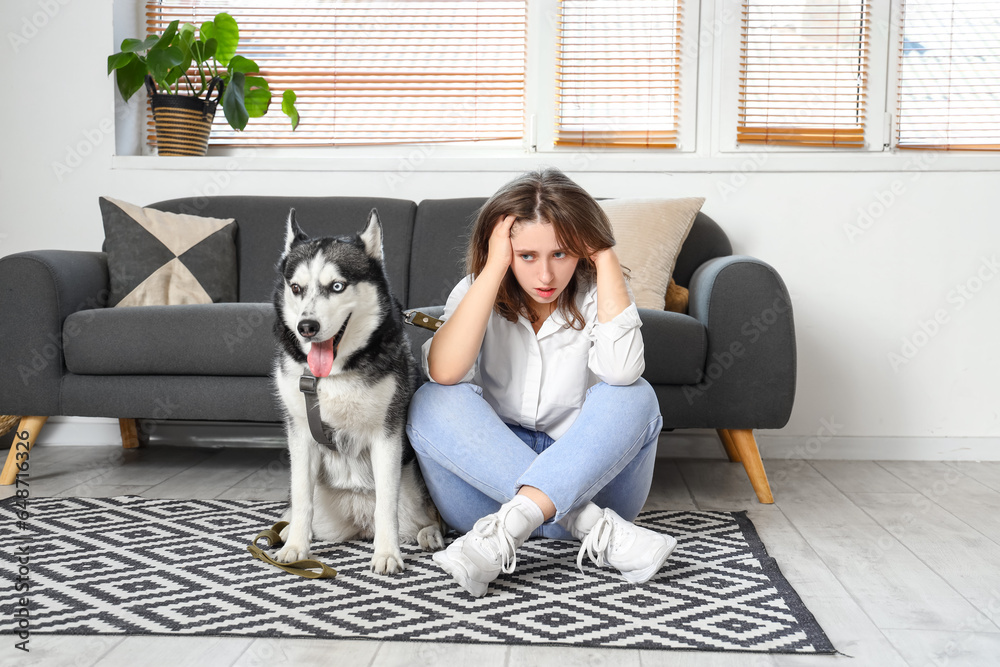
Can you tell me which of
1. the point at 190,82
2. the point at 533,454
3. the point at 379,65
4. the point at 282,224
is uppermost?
the point at 379,65

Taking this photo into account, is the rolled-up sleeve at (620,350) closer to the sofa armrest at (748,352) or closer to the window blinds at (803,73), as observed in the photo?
the sofa armrest at (748,352)

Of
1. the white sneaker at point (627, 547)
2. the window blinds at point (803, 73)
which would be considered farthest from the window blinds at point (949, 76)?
the white sneaker at point (627, 547)

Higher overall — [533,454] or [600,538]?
[533,454]

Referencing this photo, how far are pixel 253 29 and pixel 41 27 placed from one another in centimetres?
83

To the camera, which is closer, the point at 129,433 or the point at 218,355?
the point at 218,355

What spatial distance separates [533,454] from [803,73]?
Result: 243 centimetres

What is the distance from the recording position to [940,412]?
3074 mm

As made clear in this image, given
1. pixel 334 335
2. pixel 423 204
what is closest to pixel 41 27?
pixel 423 204

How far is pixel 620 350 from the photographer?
1.61 metres

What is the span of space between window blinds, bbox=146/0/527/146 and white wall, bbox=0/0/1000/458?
1.02 ft

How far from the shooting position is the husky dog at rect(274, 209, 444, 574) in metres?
1.57

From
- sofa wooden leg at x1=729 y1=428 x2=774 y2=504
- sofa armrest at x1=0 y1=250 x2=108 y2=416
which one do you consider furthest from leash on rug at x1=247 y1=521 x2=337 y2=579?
sofa wooden leg at x1=729 y1=428 x2=774 y2=504

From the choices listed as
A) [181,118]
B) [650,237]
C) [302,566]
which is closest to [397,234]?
[650,237]

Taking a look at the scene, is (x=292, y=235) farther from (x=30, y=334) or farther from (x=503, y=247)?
(x=30, y=334)
